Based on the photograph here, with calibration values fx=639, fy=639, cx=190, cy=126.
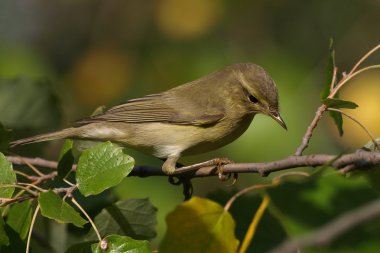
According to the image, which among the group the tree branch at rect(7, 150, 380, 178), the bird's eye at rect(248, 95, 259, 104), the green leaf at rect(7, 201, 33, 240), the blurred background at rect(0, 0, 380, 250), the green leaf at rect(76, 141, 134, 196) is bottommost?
the blurred background at rect(0, 0, 380, 250)

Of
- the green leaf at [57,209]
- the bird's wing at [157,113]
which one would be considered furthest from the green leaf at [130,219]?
the bird's wing at [157,113]

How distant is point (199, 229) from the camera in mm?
2598

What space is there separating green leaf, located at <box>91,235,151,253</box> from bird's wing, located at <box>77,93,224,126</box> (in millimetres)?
1910

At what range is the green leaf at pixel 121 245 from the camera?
2.38 m

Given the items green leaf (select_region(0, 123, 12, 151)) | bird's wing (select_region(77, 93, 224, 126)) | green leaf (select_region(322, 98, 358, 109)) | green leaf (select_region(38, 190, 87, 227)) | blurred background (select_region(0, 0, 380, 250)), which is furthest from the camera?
blurred background (select_region(0, 0, 380, 250))

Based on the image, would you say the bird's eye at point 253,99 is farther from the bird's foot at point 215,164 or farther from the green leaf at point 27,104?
the green leaf at point 27,104

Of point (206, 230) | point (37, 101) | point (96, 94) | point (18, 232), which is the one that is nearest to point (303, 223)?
point (206, 230)

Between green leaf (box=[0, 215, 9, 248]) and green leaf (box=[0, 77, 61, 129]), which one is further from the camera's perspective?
green leaf (box=[0, 77, 61, 129])

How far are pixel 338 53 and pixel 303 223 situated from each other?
6275 millimetres

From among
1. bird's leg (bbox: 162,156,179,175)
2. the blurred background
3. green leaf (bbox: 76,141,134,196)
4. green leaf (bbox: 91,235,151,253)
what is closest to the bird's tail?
the blurred background

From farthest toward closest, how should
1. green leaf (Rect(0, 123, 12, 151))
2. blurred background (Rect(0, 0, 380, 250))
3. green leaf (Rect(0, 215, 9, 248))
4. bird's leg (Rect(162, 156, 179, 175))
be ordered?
blurred background (Rect(0, 0, 380, 250))
bird's leg (Rect(162, 156, 179, 175))
green leaf (Rect(0, 123, 12, 151))
green leaf (Rect(0, 215, 9, 248))

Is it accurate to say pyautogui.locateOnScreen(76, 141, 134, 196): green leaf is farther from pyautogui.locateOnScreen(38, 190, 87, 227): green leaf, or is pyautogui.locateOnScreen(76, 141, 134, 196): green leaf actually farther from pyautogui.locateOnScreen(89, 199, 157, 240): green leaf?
pyautogui.locateOnScreen(89, 199, 157, 240): green leaf

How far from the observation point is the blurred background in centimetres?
495

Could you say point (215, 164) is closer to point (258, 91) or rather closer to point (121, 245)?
point (258, 91)
